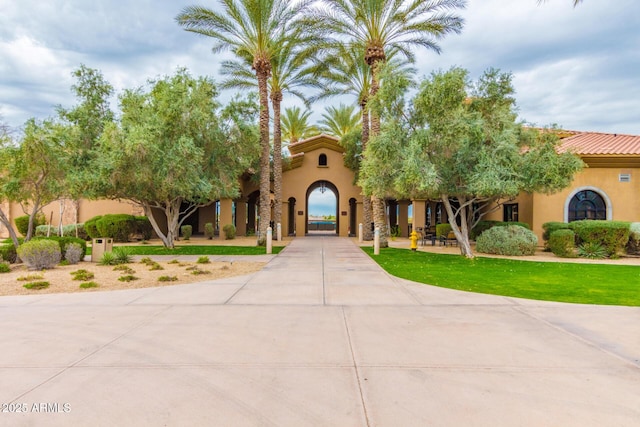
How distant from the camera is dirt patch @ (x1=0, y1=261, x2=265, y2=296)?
857cm

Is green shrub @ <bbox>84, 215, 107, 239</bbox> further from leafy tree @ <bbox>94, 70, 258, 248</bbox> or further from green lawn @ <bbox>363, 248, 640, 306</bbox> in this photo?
green lawn @ <bbox>363, 248, 640, 306</bbox>

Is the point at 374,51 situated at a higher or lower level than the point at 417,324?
higher

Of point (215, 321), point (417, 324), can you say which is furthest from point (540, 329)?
point (215, 321)

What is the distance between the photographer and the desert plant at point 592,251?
49.5 ft

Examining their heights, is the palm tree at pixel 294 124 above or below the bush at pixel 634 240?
above

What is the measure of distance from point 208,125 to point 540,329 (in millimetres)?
14844

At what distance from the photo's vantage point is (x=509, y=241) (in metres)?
16.1

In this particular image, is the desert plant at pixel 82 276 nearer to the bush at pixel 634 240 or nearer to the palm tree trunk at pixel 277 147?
the palm tree trunk at pixel 277 147

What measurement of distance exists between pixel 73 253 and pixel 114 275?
12.5 feet

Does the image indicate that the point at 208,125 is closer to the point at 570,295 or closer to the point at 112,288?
the point at 112,288

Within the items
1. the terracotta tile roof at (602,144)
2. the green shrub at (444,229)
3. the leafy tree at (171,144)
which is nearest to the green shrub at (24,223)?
the leafy tree at (171,144)

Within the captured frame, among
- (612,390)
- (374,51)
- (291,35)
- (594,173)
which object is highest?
(291,35)

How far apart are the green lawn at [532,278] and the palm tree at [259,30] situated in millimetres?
9401

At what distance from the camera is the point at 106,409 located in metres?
3.19
